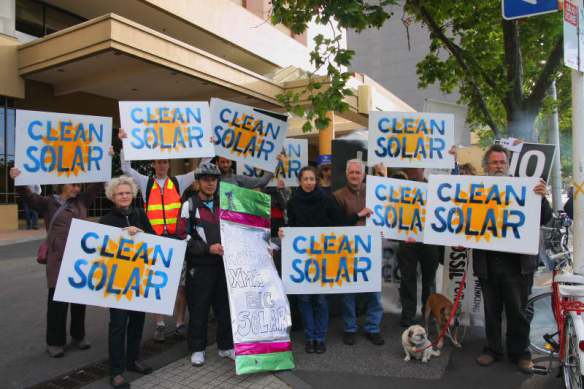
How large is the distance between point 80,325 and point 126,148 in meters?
1.93

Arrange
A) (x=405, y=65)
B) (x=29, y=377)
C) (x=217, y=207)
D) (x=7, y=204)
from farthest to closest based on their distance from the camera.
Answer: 1. (x=405, y=65)
2. (x=7, y=204)
3. (x=217, y=207)
4. (x=29, y=377)

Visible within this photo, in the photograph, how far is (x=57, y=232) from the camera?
4.30 meters

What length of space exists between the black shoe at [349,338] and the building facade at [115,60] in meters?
10.8

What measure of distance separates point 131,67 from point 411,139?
11.6 metres

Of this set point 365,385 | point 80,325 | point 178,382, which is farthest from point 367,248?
point 80,325

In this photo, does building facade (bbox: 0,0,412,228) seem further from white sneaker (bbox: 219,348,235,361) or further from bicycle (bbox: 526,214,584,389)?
bicycle (bbox: 526,214,584,389)

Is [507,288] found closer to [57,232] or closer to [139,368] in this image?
[139,368]

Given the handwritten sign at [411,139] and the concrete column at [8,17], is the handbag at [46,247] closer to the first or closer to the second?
the handwritten sign at [411,139]

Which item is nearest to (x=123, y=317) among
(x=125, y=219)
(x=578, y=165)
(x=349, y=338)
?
(x=125, y=219)

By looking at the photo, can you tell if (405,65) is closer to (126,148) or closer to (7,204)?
(7,204)

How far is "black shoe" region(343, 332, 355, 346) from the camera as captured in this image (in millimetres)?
4711

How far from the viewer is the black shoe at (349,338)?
15.5 feet

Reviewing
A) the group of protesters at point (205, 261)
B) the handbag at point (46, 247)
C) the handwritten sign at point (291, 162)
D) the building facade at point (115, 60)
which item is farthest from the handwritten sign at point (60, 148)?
the building facade at point (115, 60)

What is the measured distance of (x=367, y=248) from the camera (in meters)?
4.53
